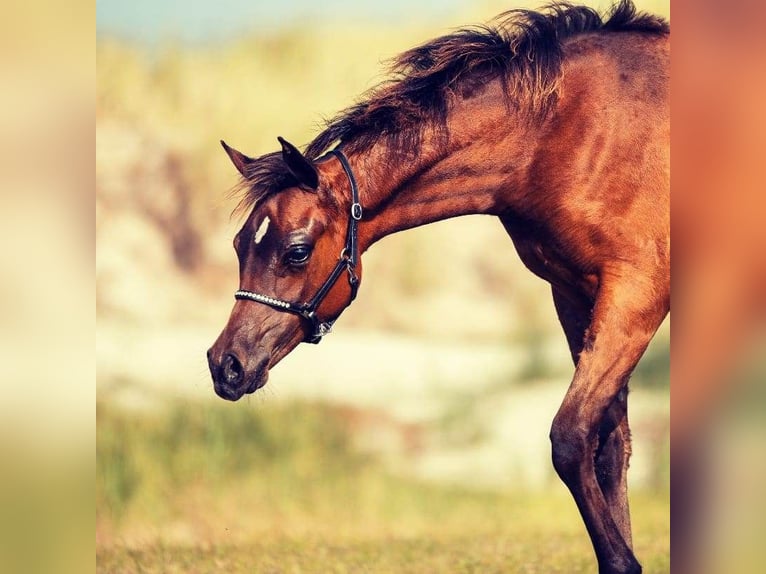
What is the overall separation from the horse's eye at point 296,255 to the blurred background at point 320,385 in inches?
59.4

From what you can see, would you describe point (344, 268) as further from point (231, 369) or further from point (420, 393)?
point (420, 393)

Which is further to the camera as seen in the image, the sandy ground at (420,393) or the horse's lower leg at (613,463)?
the sandy ground at (420,393)

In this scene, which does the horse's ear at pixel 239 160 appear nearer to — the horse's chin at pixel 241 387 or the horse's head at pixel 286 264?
the horse's head at pixel 286 264

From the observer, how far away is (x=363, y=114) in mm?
4621

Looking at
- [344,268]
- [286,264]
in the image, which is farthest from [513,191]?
[286,264]

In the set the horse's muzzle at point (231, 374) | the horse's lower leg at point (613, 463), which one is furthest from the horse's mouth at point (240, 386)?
the horse's lower leg at point (613, 463)

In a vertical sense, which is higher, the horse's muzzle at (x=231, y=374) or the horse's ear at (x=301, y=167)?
the horse's ear at (x=301, y=167)

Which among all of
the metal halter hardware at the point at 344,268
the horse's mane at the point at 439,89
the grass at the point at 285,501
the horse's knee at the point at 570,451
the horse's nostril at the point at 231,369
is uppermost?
the horse's mane at the point at 439,89

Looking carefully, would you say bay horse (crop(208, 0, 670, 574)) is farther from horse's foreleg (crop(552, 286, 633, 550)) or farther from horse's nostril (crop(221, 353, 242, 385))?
horse's foreleg (crop(552, 286, 633, 550))

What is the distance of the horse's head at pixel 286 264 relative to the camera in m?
4.48

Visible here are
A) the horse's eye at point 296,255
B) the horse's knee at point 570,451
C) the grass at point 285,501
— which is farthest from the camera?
the grass at point 285,501

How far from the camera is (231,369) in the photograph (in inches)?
177
